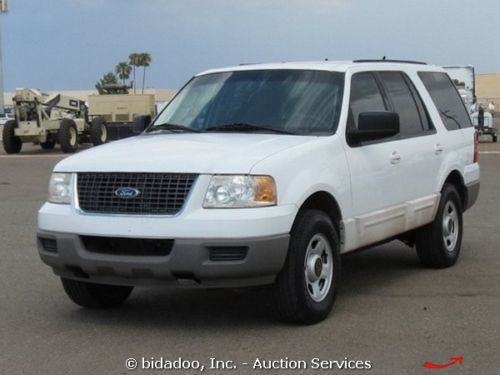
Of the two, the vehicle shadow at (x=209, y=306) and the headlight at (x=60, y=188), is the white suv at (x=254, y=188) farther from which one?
the vehicle shadow at (x=209, y=306)

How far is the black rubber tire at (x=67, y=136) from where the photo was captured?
27.2 m

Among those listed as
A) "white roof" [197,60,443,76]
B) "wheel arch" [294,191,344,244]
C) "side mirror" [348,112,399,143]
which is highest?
"white roof" [197,60,443,76]

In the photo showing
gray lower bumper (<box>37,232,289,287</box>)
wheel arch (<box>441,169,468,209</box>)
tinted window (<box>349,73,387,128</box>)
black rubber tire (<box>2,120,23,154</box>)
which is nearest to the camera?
gray lower bumper (<box>37,232,289,287</box>)

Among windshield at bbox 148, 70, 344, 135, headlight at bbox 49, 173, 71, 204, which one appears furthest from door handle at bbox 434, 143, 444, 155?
headlight at bbox 49, 173, 71, 204

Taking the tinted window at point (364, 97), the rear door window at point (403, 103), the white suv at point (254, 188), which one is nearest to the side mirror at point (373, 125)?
the white suv at point (254, 188)

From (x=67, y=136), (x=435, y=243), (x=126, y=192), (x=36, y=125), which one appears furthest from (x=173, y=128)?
(x=36, y=125)

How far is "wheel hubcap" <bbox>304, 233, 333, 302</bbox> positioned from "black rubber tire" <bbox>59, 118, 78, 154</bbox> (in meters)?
22.7

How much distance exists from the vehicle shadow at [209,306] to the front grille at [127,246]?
696 mm

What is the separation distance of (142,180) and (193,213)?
1.43 ft

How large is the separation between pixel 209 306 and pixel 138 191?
141cm

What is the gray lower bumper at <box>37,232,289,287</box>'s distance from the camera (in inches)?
196

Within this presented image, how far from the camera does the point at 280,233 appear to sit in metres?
5.11

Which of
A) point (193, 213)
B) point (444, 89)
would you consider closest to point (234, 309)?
point (193, 213)
